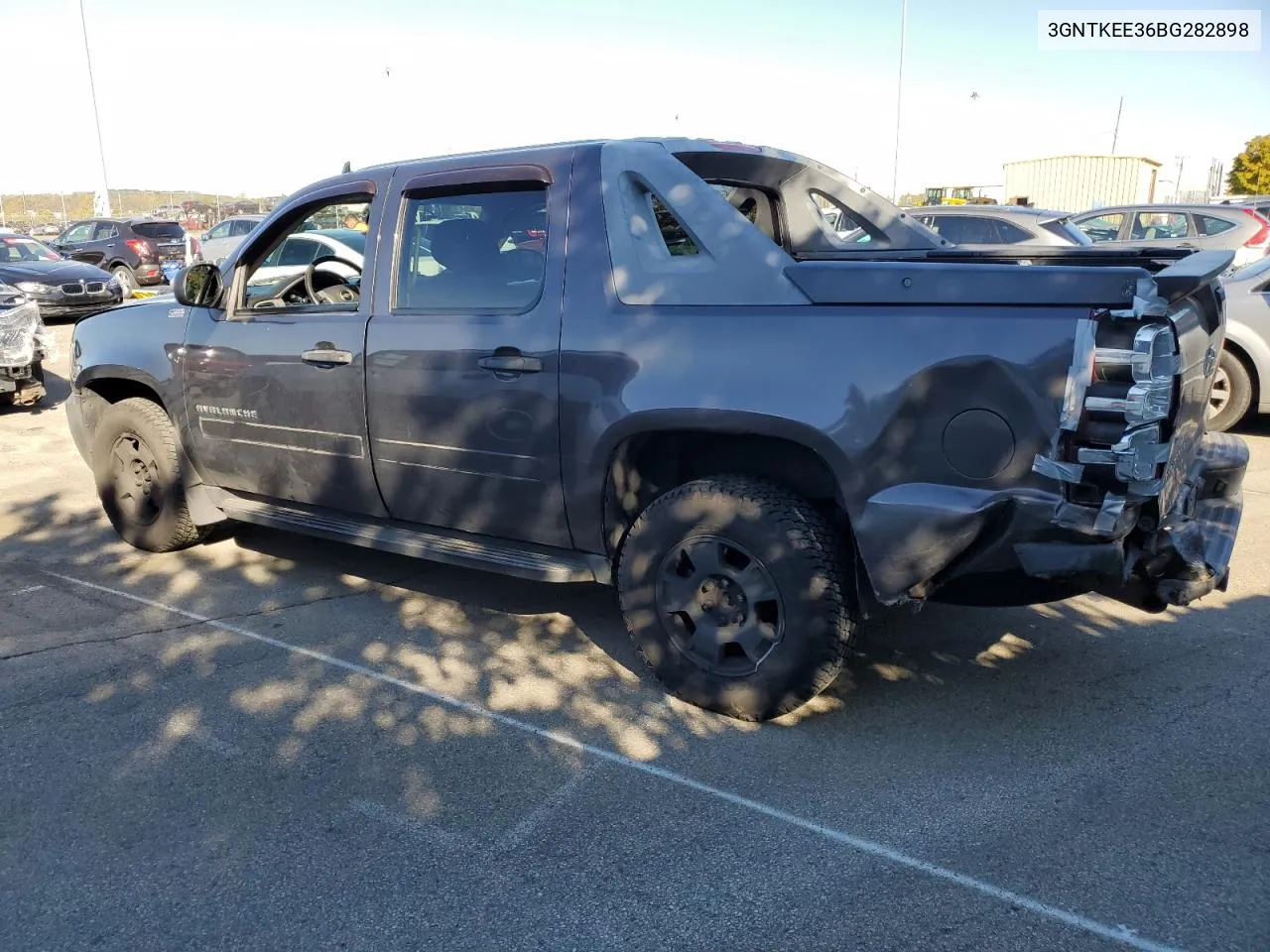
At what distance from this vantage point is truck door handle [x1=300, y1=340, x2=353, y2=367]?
4.34m

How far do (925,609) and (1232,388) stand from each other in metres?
5.02

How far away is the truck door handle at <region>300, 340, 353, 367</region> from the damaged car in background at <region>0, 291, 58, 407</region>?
6229 mm

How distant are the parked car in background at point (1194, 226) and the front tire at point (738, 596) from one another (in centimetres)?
796

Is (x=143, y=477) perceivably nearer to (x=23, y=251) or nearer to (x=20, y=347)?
(x=20, y=347)

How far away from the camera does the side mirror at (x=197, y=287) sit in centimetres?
492

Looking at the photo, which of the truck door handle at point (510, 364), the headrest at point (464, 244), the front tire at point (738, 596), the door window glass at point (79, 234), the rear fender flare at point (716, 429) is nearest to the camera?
the rear fender flare at point (716, 429)

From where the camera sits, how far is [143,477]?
217 inches

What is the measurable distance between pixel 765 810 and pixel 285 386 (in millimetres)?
2847

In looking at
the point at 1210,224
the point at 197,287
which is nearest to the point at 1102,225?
the point at 1210,224

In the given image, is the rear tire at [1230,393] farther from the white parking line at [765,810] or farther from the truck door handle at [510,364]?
the white parking line at [765,810]

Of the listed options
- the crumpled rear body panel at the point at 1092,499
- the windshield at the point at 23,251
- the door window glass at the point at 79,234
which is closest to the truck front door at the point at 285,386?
the crumpled rear body panel at the point at 1092,499

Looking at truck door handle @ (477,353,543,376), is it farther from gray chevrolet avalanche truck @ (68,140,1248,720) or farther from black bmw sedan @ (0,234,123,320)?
black bmw sedan @ (0,234,123,320)

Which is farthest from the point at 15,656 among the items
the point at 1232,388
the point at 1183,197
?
the point at 1183,197

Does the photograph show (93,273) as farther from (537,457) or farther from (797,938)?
(797,938)
